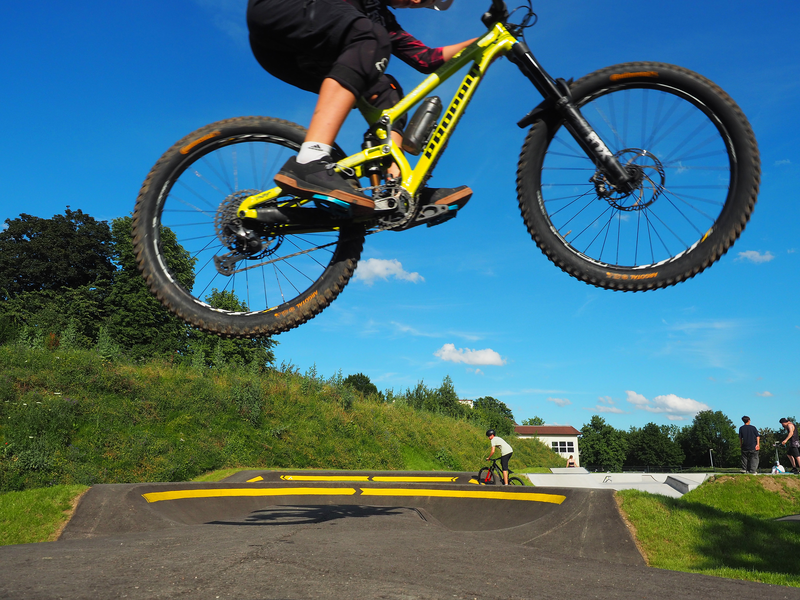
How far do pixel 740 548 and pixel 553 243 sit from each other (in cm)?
710

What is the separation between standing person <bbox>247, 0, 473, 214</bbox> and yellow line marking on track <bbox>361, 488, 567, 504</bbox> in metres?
8.13

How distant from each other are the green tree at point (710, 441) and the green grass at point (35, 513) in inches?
3703

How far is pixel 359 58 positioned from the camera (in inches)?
99.7

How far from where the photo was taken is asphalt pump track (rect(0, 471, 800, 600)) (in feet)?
12.0

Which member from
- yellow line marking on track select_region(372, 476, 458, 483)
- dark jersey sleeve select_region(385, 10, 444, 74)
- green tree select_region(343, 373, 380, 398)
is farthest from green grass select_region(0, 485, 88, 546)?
green tree select_region(343, 373, 380, 398)

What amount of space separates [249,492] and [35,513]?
3.71 metres

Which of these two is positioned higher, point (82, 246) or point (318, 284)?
point (82, 246)

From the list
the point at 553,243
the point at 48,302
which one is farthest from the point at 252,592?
the point at 48,302

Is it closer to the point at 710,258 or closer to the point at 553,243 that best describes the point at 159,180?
the point at 553,243

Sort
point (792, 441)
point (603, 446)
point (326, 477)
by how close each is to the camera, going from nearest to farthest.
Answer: point (792, 441) → point (326, 477) → point (603, 446)

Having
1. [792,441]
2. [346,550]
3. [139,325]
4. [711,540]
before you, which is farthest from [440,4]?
[139,325]

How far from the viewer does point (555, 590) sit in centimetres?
416

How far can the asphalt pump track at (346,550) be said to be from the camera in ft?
12.0

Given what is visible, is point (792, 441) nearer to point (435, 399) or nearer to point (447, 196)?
point (447, 196)
